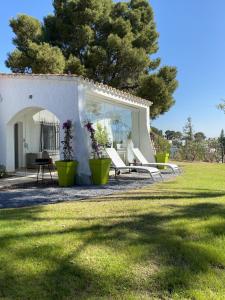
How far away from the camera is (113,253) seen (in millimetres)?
4871

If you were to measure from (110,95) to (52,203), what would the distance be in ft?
27.2

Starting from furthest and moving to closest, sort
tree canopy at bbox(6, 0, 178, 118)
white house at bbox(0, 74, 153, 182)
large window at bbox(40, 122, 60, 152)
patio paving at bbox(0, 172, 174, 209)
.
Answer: tree canopy at bbox(6, 0, 178, 118) < large window at bbox(40, 122, 60, 152) < white house at bbox(0, 74, 153, 182) < patio paving at bbox(0, 172, 174, 209)

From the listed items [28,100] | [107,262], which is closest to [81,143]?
[28,100]

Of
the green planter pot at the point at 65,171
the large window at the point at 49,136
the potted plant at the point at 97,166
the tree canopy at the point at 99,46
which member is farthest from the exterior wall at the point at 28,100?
the tree canopy at the point at 99,46

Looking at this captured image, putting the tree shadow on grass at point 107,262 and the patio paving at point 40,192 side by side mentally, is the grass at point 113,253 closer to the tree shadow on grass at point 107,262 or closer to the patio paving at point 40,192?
the tree shadow on grass at point 107,262

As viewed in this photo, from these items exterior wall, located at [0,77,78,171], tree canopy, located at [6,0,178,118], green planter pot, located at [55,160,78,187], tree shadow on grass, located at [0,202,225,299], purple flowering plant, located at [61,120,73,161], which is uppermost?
tree canopy, located at [6,0,178,118]

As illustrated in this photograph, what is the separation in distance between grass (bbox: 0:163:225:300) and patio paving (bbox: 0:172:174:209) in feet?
5.62

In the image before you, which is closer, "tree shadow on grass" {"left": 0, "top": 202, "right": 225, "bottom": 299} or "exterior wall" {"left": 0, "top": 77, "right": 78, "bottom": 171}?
"tree shadow on grass" {"left": 0, "top": 202, "right": 225, "bottom": 299}

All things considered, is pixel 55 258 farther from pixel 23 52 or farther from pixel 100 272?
pixel 23 52

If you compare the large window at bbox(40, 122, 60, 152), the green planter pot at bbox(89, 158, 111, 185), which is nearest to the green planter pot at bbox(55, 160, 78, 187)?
the green planter pot at bbox(89, 158, 111, 185)

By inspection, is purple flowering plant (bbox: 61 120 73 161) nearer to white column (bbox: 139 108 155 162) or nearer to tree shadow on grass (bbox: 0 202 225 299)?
tree shadow on grass (bbox: 0 202 225 299)

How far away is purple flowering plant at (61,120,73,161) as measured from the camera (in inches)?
495

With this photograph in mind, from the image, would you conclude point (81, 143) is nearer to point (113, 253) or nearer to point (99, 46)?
point (113, 253)

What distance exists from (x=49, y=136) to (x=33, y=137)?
51.9 inches
